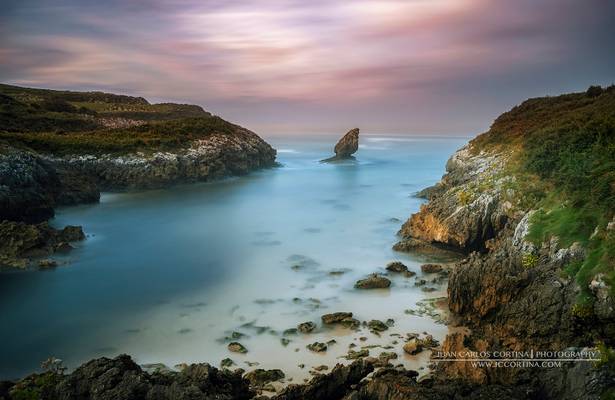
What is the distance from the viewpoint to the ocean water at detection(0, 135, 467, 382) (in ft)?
43.3

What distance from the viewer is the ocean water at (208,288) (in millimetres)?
13211

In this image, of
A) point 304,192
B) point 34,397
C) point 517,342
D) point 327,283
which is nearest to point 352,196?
point 304,192

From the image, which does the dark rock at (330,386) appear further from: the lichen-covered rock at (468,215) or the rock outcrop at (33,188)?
the rock outcrop at (33,188)

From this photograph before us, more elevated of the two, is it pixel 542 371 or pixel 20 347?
pixel 542 371

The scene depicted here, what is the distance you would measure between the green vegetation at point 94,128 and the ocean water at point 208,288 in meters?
11.8

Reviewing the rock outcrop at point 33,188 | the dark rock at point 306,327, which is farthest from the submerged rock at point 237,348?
the rock outcrop at point 33,188

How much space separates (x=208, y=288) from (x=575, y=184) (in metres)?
15.1

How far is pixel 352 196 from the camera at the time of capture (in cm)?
4178

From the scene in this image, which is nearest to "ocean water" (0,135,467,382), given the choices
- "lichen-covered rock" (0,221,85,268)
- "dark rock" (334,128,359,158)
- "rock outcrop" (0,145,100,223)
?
"lichen-covered rock" (0,221,85,268)

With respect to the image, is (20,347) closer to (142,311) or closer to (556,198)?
(142,311)

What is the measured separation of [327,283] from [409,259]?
202 inches

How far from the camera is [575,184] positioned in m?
15.2

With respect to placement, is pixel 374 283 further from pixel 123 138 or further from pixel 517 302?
pixel 123 138

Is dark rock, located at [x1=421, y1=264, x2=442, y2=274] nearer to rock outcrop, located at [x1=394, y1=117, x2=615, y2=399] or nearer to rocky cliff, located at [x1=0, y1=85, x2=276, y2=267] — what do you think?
rock outcrop, located at [x1=394, y1=117, x2=615, y2=399]
